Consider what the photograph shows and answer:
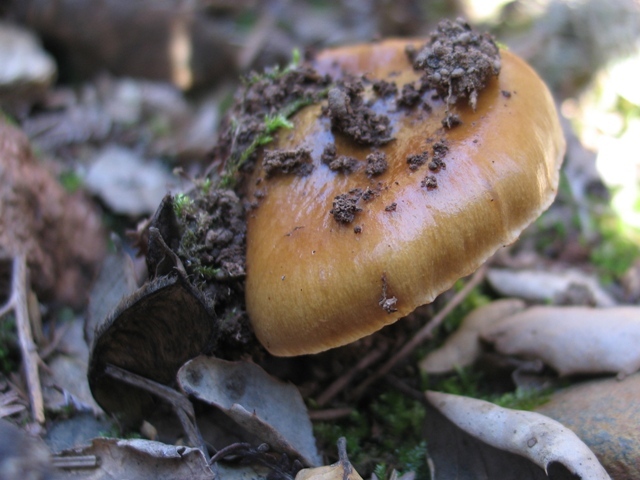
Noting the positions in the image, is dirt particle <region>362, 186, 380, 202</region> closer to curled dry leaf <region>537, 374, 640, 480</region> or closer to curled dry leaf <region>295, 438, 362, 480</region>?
curled dry leaf <region>295, 438, 362, 480</region>

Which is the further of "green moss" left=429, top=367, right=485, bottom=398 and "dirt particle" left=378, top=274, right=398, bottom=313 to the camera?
"green moss" left=429, top=367, right=485, bottom=398

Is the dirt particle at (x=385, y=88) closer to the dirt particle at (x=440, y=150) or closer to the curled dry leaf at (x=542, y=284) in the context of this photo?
the dirt particle at (x=440, y=150)

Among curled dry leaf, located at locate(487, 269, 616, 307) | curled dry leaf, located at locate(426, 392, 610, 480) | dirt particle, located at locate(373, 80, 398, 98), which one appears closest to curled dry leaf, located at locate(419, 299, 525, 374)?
curled dry leaf, located at locate(487, 269, 616, 307)

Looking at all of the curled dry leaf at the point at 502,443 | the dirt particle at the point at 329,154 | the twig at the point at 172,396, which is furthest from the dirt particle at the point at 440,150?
the twig at the point at 172,396

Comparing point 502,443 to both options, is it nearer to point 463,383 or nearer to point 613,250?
point 463,383

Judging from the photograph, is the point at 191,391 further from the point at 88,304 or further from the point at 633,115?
Result: the point at 633,115

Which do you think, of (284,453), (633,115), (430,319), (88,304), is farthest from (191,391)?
(633,115)
